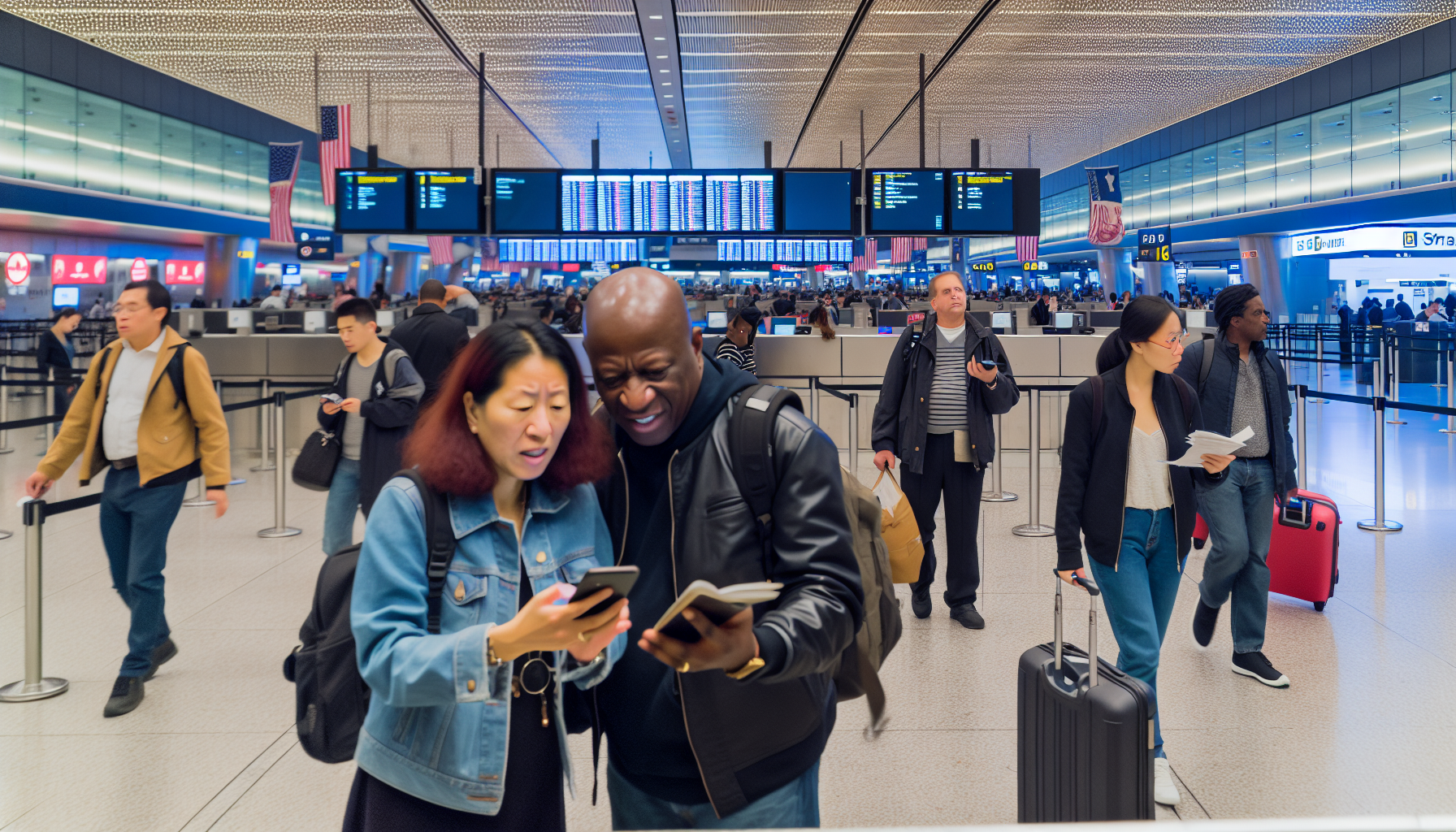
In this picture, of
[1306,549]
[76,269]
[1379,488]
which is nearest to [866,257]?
[76,269]

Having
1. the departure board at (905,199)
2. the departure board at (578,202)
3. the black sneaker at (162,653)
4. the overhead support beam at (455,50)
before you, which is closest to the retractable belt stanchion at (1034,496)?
the departure board at (905,199)

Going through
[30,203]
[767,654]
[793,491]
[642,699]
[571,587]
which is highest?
[30,203]

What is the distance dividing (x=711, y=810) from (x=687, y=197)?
1014cm

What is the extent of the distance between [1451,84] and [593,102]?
17.4 meters

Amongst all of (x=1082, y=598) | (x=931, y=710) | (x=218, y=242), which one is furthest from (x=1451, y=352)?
(x=218, y=242)


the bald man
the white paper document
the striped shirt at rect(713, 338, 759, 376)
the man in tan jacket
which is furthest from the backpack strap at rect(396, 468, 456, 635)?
the striped shirt at rect(713, 338, 759, 376)

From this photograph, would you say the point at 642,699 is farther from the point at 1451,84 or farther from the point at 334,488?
the point at 1451,84

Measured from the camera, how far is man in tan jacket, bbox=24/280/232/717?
4.45 meters

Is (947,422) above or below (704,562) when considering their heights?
above

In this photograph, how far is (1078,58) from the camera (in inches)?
524

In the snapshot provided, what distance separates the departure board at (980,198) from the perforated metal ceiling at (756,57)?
166 cm

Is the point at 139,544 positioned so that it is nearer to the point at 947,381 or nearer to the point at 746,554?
the point at 746,554

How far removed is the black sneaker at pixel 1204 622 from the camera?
5.00 m

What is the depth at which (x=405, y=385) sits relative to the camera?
17.3 ft
